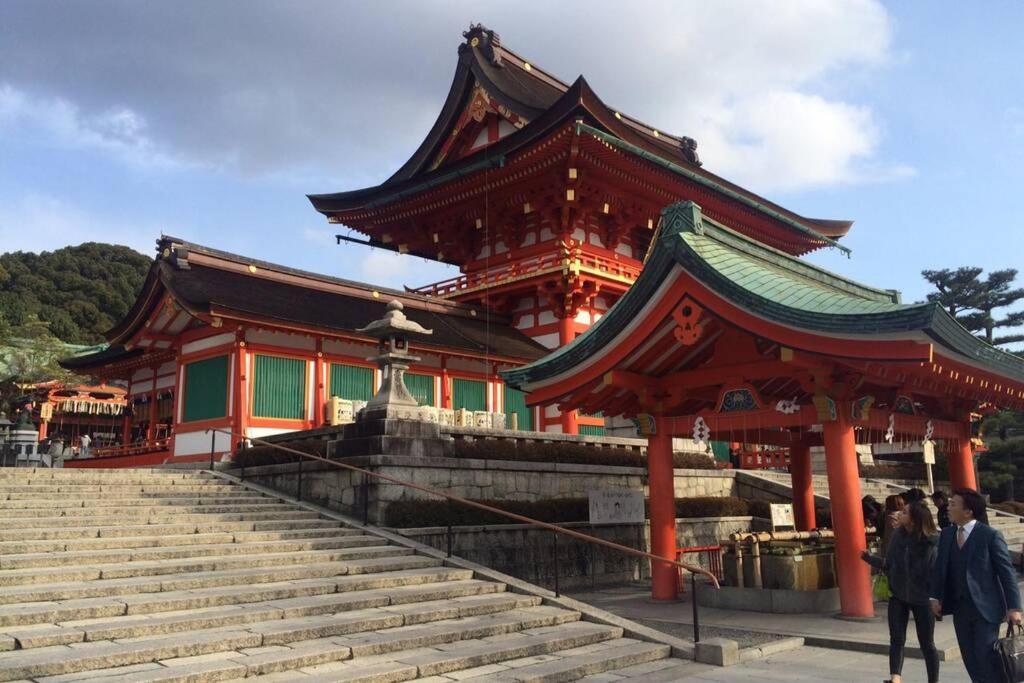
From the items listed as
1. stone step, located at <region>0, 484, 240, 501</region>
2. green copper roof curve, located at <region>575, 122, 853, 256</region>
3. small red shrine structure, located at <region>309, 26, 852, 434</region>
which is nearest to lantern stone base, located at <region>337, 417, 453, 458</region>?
stone step, located at <region>0, 484, 240, 501</region>

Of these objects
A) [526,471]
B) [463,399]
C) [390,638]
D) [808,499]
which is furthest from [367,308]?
[390,638]

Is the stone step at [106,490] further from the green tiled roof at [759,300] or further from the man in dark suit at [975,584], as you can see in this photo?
the man in dark suit at [975,584]

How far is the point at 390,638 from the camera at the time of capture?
26.3ft

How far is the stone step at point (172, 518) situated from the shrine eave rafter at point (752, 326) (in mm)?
4141

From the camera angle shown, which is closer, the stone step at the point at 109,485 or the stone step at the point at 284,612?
the stone step at the point at 284,612

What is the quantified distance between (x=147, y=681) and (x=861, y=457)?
27758mm

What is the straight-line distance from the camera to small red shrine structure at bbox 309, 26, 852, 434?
78.3 feet

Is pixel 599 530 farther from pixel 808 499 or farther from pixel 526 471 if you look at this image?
pixel 808 499

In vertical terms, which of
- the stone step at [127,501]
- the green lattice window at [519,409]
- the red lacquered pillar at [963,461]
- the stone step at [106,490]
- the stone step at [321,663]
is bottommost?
the stone step at [321,663]

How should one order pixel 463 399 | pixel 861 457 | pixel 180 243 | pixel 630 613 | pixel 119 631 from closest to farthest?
pixel 119 631, pixel 630 613, pixel 180 243, pixel 463 399, pixel 861 457

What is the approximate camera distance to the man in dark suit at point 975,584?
17.9ft

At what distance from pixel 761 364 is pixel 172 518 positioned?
28.7ft

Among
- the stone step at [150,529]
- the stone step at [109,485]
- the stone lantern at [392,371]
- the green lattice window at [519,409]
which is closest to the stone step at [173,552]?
the stone step at [150,529]

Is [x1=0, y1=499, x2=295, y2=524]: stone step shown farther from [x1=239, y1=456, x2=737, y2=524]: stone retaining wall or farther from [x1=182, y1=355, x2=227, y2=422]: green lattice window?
[x1=182, y1=355, x2=227, y2=422]: green lattice window
